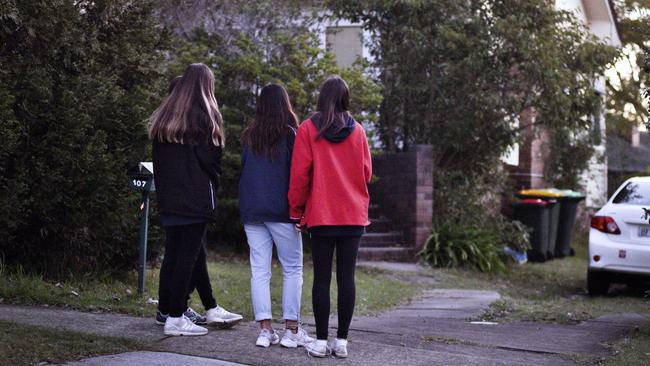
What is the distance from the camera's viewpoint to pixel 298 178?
19.9 ft

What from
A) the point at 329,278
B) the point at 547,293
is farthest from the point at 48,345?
the point at 547,293

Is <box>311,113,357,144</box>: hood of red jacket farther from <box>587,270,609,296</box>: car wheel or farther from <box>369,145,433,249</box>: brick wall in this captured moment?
<box>369,145,433,249</box>: brick wall

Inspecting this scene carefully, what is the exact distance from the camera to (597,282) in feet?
40.4

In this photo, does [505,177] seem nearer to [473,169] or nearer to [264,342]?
[473,169]

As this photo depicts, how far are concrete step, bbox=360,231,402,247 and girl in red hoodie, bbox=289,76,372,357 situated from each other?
8.48m

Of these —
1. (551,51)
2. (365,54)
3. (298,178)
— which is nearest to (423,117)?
(551,51)

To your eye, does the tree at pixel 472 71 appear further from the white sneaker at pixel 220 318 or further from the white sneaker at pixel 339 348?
the white sneaker at pixel 339 348

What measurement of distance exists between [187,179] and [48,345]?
134cm

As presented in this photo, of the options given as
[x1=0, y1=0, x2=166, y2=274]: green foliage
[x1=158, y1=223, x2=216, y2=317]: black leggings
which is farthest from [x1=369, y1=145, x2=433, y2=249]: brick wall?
[x1=158, y1=223, x2=216, y2=317]: black leggings

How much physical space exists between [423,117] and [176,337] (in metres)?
9.66

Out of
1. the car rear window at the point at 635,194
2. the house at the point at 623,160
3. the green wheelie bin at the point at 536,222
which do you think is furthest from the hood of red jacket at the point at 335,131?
the house at the point at 623,160

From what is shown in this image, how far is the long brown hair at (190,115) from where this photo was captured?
629 centimetres

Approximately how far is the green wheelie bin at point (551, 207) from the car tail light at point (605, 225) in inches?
211

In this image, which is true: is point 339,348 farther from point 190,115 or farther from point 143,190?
point 143,190
